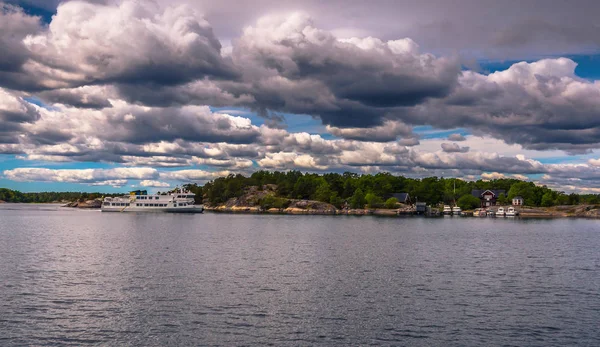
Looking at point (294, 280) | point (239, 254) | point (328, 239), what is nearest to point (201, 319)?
point (294, 280)

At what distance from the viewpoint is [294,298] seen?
45031mm

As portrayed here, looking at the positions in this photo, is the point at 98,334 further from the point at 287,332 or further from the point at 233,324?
the point at 287,332

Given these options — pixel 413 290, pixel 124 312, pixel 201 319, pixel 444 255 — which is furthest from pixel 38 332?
pixel 444 255

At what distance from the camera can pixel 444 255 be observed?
79000 mm

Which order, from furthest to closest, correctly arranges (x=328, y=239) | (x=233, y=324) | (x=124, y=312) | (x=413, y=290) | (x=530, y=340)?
(x=328, y=239)
(x=413, y=290)
(x=124, y=312)
(x=233, y=324)
(x=530, y=340)

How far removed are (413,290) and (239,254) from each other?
34.9 m

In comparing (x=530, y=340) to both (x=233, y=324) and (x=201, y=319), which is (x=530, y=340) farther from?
(x=201, y=319)

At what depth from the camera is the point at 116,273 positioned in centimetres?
5747

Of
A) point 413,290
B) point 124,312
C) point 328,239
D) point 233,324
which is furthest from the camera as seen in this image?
point 328,239

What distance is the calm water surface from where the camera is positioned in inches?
1331

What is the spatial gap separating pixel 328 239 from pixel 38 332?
3084 inches

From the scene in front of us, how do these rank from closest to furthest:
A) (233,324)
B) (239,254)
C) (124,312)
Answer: (233,324)
(124,312)
(239,254)

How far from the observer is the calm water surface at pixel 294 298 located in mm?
33812

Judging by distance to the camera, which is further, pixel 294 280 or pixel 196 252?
pixel 196 252
